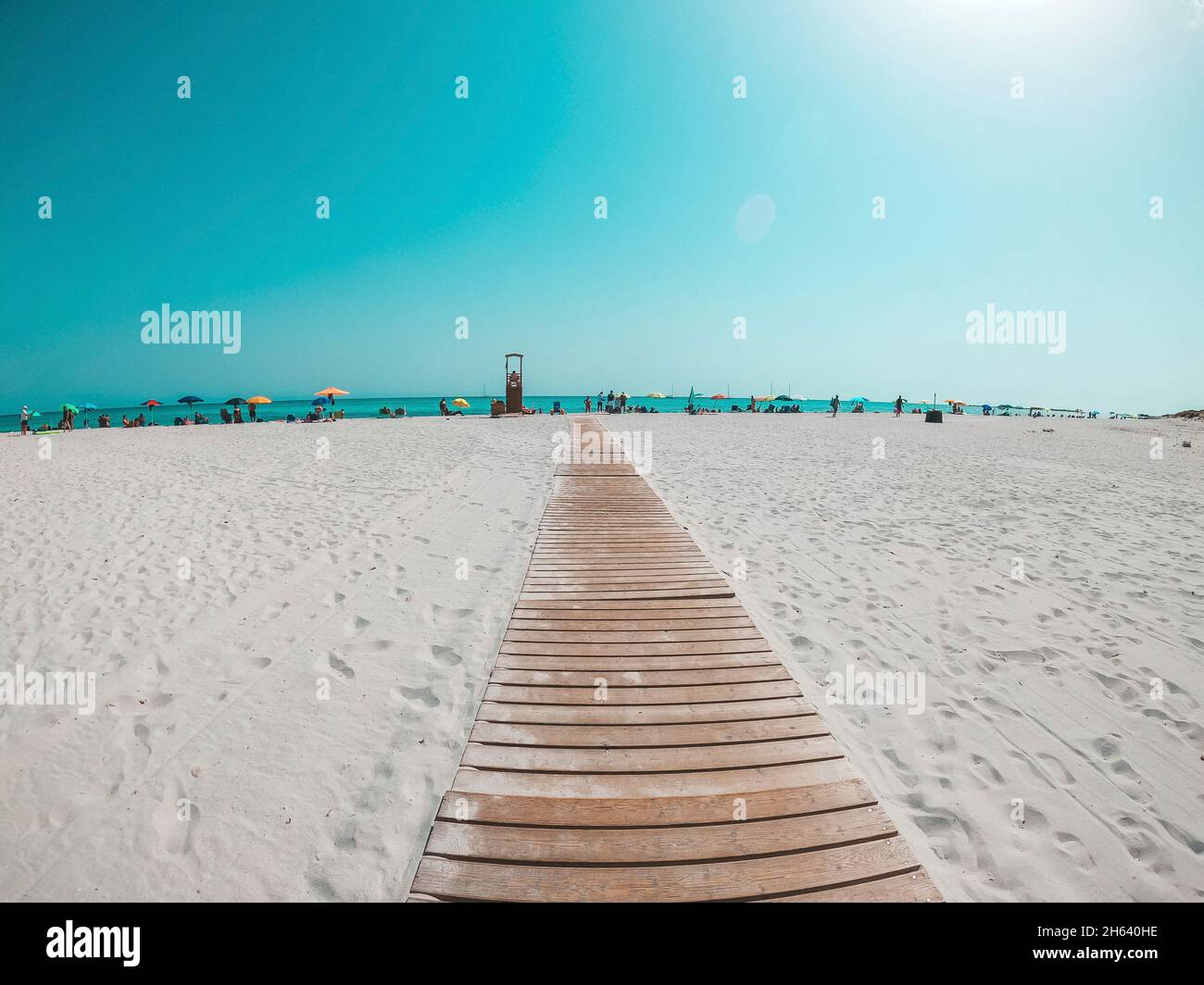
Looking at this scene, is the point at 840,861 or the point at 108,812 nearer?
the point at 840,861

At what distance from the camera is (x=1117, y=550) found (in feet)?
22.4

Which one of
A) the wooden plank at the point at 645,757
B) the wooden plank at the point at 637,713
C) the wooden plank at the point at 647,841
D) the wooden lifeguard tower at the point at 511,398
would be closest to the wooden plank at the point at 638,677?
the wooden plank at the point at 637,713

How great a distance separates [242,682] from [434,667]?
1.47 metres

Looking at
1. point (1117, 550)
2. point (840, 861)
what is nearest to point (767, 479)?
point (1117, 550)

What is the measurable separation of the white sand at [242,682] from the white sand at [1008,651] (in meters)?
2.86

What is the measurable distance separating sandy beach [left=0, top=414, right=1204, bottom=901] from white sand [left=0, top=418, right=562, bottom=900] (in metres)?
0.02

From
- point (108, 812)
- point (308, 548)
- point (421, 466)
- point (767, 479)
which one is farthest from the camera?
point (421, 466)

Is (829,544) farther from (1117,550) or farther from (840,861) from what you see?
(840,861)

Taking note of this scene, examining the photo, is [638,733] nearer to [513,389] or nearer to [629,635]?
[629,635]

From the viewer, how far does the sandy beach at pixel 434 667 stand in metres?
2.52

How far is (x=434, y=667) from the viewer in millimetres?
4105

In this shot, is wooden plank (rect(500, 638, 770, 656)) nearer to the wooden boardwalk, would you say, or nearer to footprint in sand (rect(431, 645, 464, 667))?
the wooden boardwalk

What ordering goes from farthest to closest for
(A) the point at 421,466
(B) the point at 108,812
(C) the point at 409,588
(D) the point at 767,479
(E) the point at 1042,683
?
1. (A) the point at 421,466
2. (D) the point at 767,479
3. (C) the point at 409,588
4. (E) the point at 1042,683
5. (B) the point at 108,812
